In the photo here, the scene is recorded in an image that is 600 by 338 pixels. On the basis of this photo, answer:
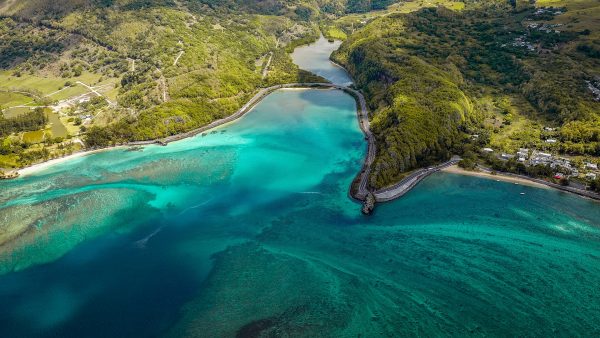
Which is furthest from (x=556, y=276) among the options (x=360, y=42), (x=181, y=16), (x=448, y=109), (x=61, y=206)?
(x=181, y=16)

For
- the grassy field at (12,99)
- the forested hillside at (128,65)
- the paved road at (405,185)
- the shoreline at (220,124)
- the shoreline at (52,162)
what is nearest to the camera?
the paved road at (405,185)

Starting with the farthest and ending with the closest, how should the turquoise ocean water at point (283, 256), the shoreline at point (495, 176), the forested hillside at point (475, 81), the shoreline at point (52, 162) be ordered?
the shoreline at point (52, 162) < the forested hillside at point (475, 81) < the shoreline at point (495, 176) < the turquoise ocean water at point (283, 256)

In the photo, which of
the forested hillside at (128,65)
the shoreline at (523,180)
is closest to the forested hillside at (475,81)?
the shoreline at (523,180)

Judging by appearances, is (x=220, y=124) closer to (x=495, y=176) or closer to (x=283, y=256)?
(x=283, y=256)

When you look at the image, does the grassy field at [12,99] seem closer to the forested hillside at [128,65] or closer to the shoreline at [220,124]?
the forested hillside at [128,65]

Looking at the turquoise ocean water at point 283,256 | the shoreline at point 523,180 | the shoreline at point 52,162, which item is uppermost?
the shoreline at point 523,180

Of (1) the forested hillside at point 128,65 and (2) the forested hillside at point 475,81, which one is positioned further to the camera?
(1) the forested hillside at point 128,65

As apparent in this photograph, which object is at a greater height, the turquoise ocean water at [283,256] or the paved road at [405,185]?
the paved road at [405,185]
